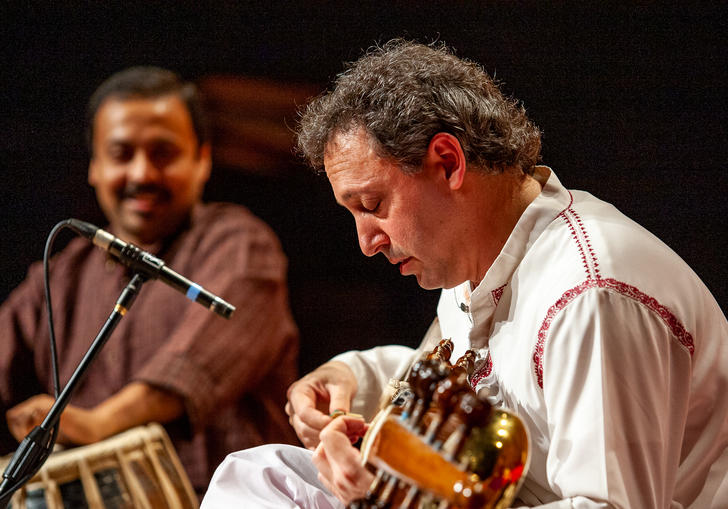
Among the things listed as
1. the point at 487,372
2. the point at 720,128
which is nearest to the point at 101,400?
the point at 487,372

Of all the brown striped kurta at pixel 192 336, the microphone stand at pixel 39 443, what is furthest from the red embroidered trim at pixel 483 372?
the brown striped kurta at pixel 192 336

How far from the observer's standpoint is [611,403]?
1.48 meters

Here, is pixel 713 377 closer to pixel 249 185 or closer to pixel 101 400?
pixel 249 185

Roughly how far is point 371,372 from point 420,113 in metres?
0.98

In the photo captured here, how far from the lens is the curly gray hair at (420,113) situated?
6.19ft

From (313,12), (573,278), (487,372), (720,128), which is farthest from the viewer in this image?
(313,12)

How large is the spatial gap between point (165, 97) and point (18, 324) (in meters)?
1.27

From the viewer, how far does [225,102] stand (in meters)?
3.47

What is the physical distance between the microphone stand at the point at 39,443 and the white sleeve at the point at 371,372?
0.77 meters

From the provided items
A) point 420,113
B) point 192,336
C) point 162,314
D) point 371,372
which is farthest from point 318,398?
point 162,314

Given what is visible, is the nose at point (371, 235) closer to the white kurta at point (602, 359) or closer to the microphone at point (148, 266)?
the white kurta at point (602, 359)

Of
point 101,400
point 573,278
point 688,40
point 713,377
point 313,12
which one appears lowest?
point 101,400

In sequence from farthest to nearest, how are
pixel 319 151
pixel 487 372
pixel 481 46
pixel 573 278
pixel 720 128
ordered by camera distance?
pixel 481 46, pixel 720 128, pixel 319 151, pixel 487 372, pixel 573 278

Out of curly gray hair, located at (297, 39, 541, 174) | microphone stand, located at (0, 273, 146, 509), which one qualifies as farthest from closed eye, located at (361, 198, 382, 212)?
microphone stand, located at (0, 273, 146, 509)
